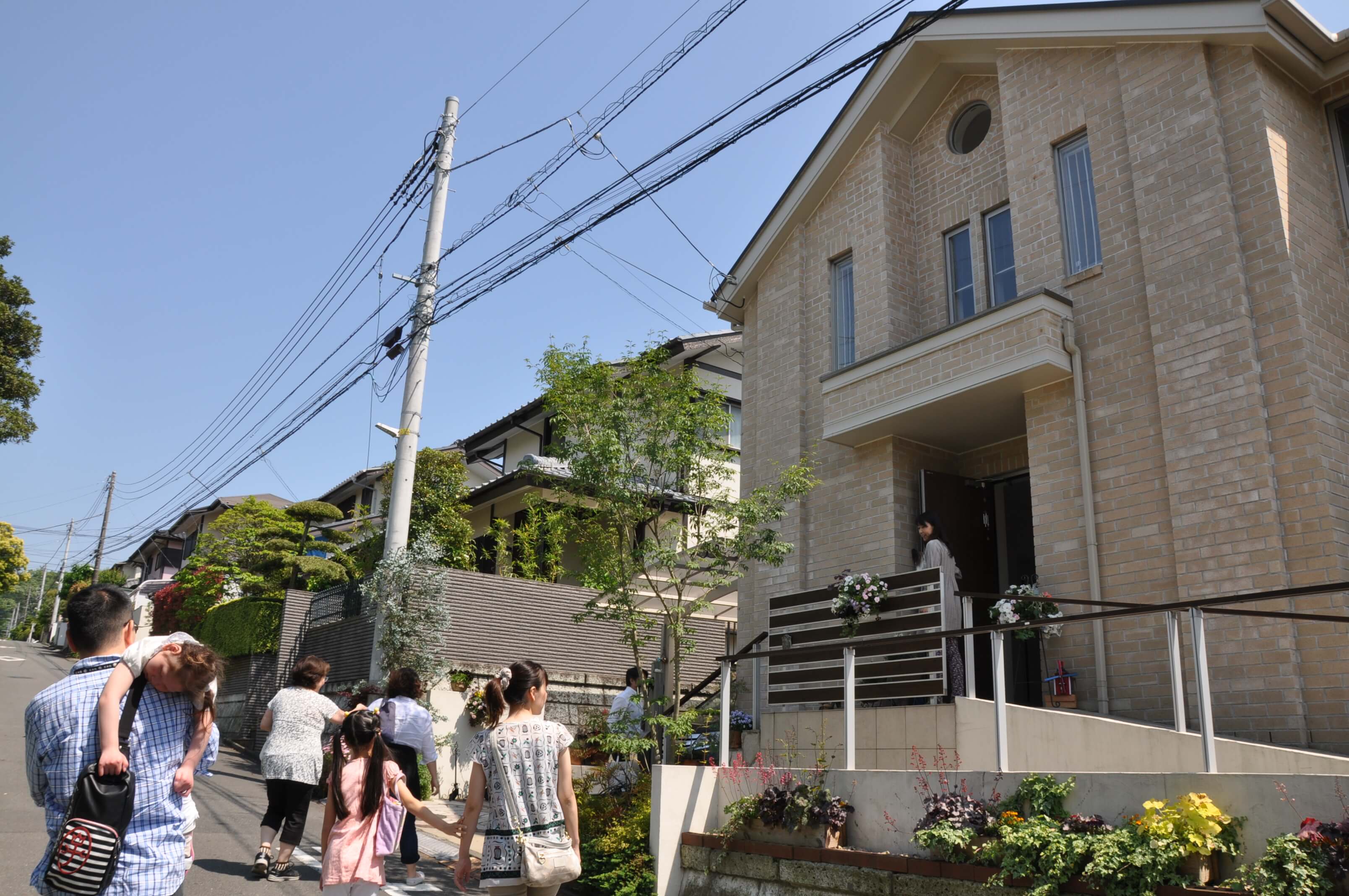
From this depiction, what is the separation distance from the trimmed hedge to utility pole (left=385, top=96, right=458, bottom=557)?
5553 mm

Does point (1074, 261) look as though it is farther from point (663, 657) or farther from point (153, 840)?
point (153, 840)

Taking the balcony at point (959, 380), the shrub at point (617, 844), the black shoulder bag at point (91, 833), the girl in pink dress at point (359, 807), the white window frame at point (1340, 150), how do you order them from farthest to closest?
the balcony at point (959, 380) → the white window frame at point (1340, 150) → the shrub at point (617, 844) → the girl in pink dress at point (359, 807) → the black shoulder bag at point (91, 833)

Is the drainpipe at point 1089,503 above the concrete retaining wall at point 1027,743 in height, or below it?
above

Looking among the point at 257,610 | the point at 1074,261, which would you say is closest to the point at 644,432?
the point at 1074,261

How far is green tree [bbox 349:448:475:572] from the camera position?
1886 centimetres

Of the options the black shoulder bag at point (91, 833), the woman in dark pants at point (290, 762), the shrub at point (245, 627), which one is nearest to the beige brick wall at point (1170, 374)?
the woman in dark pants at point (290, 762)

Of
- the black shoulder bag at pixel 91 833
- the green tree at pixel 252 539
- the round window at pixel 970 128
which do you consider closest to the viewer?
the black shoulder bag at pixel 91 833

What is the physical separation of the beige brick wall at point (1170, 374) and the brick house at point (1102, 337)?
25mm

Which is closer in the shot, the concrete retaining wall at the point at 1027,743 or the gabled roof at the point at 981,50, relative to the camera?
the concrete retaining wall at the point at 1027,743

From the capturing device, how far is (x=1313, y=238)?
8984mm

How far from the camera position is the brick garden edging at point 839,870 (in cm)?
580

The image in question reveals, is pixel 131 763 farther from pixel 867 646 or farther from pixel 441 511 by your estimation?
pixel 441 511

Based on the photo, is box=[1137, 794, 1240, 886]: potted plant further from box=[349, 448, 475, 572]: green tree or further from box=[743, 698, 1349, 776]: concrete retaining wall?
box=[349, 448, 475, 572]: green tree

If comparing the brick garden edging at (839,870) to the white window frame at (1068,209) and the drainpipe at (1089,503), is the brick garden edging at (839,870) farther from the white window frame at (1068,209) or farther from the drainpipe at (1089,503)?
the white window frame at (1068,209)
